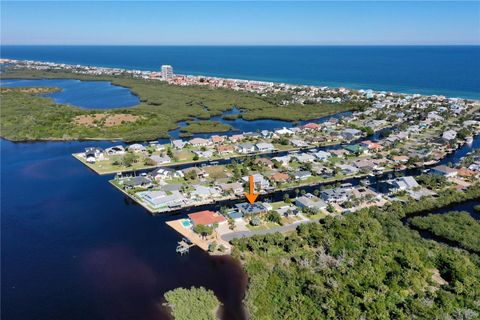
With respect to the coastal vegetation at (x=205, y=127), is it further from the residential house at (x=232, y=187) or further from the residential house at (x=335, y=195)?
the residential house at (x=335, y=195)

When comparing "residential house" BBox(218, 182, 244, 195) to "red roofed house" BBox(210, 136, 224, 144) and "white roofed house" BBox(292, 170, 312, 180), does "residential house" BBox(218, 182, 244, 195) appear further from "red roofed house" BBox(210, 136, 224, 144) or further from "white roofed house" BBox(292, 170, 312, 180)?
"red roofed house" BBox(210, 136, 224, 144)

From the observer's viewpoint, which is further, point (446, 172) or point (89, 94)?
point (89, 94)

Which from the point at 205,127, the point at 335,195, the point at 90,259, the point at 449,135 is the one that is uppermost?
the point at 205,127

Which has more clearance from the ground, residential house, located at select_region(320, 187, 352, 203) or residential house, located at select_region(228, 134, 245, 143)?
residential house, located at select_region(228, 134, 245, 143)

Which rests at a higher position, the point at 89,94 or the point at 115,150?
the point at 89,94

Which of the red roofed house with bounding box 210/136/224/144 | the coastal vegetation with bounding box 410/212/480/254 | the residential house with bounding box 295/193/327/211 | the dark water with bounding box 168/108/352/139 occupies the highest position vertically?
the red roofed house with bounding box 210/136/224/144

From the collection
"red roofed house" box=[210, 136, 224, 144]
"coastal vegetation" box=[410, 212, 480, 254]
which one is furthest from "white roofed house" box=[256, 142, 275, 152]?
"coastal vegetation" box=[410, 212, 480, 254]

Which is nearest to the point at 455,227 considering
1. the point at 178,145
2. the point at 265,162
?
the point at 265,162

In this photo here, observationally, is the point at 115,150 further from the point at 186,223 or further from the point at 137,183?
the point at 186,223
